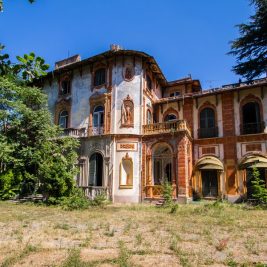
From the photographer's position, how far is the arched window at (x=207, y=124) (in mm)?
20094

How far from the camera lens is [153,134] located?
19.1 metres

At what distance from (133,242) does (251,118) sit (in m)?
15.5

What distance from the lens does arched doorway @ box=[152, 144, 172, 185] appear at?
64.3ft

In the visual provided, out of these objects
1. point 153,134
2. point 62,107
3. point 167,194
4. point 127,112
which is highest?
point 62,107

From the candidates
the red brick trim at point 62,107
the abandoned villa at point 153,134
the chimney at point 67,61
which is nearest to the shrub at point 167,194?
the abandoned villa at point 153,134

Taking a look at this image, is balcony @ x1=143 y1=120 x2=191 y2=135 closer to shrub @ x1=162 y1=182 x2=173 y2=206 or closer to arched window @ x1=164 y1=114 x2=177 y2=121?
arched window @ x1=164 y1=114 x2=177 y2=121

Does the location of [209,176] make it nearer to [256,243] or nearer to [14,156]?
[256,243]

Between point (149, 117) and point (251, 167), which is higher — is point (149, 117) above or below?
above

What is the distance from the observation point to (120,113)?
19797mm

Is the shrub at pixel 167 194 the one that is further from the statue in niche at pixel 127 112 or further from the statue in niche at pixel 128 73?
the statue in niche at pixel 128 73

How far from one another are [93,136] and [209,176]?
916cm

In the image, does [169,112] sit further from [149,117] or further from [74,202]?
[74,202]

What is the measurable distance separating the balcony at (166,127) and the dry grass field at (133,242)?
8363mm

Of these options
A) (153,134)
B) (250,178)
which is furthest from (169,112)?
(250,178)
